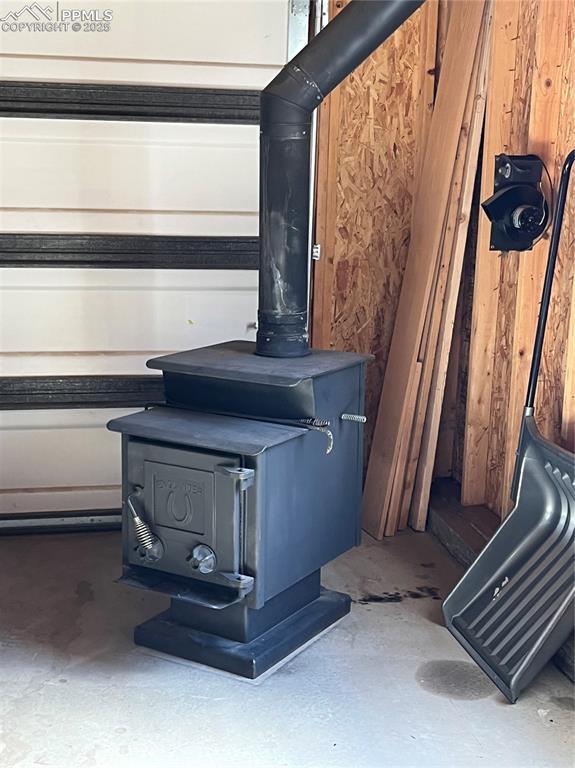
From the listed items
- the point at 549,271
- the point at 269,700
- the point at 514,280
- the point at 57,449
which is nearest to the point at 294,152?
the point at 549,271

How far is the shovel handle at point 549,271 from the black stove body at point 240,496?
0.51 m

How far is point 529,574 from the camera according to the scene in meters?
2.68

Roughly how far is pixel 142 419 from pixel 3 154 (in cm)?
Result: 141

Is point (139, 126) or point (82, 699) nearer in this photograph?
point (82, 699)

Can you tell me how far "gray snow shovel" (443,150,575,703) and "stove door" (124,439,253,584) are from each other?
768mm

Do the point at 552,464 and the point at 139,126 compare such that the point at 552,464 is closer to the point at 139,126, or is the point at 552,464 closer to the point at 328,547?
the point at 328,547

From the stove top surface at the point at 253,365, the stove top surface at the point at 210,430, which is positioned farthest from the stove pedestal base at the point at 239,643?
the stove top surface at the point at 253,365

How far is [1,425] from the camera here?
3.62 metres

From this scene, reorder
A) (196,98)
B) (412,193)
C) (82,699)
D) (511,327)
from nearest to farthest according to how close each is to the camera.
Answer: (82,699)
(511,327)
(196,98)
(412,193)

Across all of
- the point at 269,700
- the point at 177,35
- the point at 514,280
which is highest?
the point at 177,35

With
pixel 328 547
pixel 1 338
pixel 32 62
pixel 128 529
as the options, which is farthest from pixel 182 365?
pixel 32 62

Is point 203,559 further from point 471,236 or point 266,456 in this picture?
point 471,236

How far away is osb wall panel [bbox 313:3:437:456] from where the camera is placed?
3.70 metres

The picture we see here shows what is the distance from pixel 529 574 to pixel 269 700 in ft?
2.66
